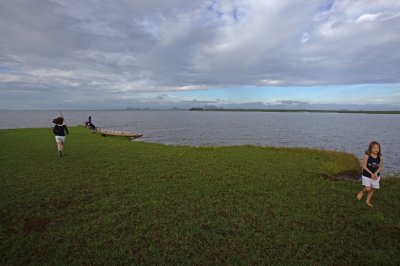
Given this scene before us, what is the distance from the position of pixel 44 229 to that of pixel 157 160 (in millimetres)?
9687

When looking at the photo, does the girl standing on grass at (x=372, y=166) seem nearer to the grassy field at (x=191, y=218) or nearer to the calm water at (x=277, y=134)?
the grassy field at (x=191, y=218)

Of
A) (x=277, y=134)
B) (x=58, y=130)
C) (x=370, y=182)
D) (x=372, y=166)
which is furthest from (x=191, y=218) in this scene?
(x=277, y=134)

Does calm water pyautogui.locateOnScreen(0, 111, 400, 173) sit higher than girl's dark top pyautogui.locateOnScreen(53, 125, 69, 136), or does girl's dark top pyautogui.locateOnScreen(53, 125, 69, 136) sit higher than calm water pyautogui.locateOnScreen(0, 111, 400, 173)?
girl's dark top pyautogui.locateOnScreen(53, 125, 69, 136)

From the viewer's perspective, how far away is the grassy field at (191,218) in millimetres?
5789

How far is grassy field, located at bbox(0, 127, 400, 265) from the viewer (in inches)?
228

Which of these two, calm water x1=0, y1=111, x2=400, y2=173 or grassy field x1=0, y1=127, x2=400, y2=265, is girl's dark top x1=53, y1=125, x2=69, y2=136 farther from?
calm water x1=0, y1=111, x2=400, y2=173

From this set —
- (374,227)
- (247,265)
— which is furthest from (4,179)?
(374,227)

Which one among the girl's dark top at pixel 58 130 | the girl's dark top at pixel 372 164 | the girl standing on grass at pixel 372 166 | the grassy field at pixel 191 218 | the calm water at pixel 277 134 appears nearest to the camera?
the grassy field at pixel 191 218

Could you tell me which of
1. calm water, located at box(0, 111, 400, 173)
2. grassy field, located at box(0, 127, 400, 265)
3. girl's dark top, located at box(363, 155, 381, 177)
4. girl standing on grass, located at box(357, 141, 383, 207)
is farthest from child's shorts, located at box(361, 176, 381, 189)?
calm water, located at box(0, 111, 400, 173)

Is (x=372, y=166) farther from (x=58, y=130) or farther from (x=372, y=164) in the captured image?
(x=58, y=130)

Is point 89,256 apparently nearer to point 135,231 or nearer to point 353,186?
point 135,231

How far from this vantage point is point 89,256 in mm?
5668

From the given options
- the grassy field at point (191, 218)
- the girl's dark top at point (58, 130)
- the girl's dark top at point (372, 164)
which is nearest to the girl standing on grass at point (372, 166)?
the girl's dark top at point (372, 164)

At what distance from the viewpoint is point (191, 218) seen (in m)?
7.61
